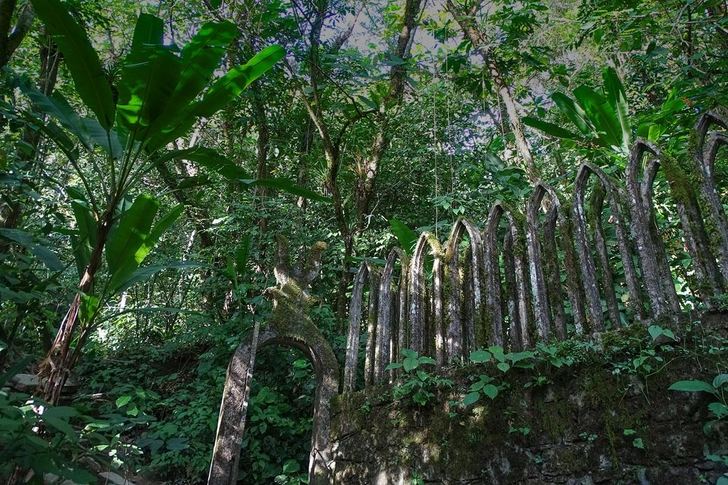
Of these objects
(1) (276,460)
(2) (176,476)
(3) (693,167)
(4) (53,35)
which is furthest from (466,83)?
(2) (176,476)

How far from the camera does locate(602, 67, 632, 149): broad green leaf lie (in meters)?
3.69

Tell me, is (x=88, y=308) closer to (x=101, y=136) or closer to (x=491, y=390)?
(x=101, y=136)

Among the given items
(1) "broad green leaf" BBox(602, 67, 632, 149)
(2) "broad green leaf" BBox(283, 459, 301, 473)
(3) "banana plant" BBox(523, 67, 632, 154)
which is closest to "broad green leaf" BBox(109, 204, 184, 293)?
(2) "broad green leaf" BBox(283, 459, 301, 473)

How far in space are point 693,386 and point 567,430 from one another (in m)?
0.68

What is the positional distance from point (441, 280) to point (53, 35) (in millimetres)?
2793

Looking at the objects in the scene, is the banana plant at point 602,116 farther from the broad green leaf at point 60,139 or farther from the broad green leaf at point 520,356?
the broad green leaf at point 60,139

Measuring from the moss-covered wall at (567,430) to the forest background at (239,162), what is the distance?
105 cm

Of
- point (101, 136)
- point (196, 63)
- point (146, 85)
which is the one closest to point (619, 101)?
point (196, 63)

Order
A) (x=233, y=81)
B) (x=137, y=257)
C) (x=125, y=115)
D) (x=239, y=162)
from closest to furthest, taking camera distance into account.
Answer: (x=125, y=115) < (x=137, y=257) < (x=233, y=81) < (x=239, y=162)

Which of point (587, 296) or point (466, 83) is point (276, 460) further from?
point (466, 83)

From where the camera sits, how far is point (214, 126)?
31.2 feet

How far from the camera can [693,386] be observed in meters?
1.84

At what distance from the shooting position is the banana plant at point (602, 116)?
3.56 meters

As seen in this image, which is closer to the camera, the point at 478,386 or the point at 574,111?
the point at 478,386
